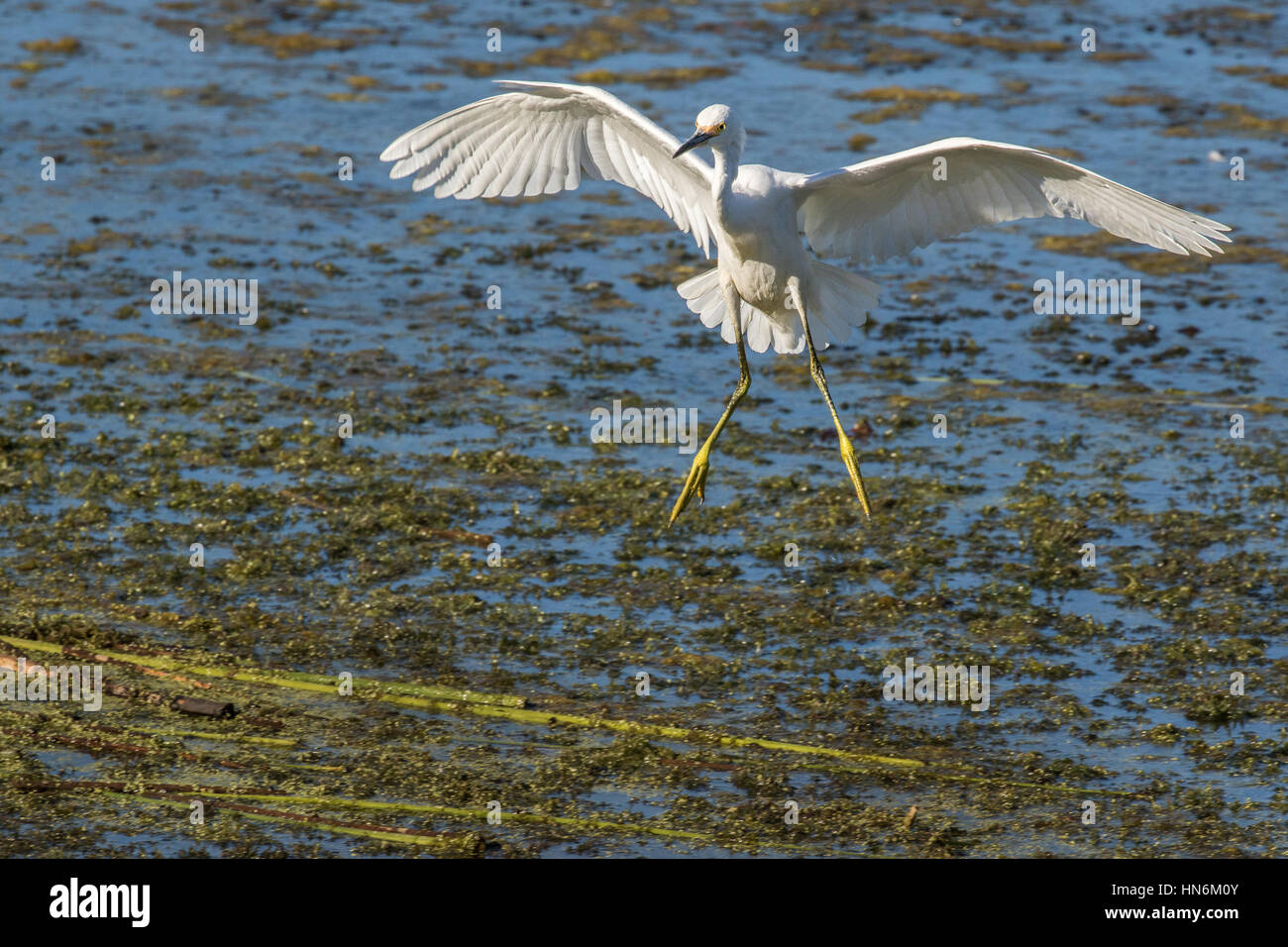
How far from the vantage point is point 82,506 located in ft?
31.7

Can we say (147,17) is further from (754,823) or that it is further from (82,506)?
(754,823)

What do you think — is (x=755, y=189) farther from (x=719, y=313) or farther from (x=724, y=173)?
(x=719, y=313)

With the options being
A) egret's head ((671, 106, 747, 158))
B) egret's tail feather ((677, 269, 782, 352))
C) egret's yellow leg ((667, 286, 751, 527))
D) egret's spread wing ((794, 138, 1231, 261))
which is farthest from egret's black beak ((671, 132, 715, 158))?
egret's tail feather ((677, 269, 782, 352))

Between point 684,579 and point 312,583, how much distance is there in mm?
1825

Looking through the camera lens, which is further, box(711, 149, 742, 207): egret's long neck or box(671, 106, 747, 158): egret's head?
box(711, 149, 742, 207): egret's long neck

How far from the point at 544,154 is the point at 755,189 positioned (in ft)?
3.52

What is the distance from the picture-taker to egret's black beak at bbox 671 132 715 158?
304 inches

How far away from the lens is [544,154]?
867 cm

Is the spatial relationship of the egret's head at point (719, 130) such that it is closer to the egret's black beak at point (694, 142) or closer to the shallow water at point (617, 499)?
the egret's black beak at point (694, 142)

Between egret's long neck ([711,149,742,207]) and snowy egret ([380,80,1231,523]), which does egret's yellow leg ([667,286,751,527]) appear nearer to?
snowy egret ([380,80,1231,523])

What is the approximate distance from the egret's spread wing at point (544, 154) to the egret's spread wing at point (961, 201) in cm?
58

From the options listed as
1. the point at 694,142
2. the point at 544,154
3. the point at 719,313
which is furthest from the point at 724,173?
the point at 719,313

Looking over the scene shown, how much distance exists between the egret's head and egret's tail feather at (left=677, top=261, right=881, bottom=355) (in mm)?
909

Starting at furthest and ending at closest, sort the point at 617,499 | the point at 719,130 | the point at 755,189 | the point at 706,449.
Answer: the point at 617,499 < the point at 706,449 < the point at 755,189 < the point at 719,130
